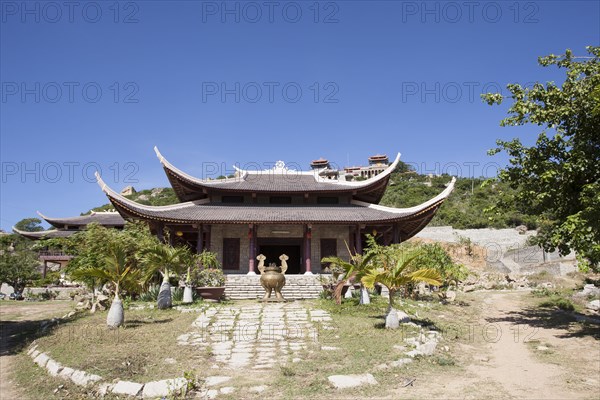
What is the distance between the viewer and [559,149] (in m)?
11.7

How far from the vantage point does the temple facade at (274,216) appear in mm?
20516

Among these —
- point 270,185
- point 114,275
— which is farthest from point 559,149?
point 270,185

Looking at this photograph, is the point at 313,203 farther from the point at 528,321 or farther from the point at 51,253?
the point at 51,253

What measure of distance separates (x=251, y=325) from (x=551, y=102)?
9.85 m

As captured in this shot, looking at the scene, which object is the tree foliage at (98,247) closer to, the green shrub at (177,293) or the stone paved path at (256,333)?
the green shrub at (177,293)

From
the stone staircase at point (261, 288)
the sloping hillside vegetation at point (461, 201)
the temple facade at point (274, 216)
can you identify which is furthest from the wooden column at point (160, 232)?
the sloping hillside vegetation at point (461, 201)

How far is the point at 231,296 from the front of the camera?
1767cm

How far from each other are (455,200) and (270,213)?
50.9 m

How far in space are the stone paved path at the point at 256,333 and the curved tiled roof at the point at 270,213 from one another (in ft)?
24.4

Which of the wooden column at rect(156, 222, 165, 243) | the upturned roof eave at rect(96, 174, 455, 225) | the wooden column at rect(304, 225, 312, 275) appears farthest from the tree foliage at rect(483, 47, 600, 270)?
the wooden column at rect(156, 222, 165, 243)

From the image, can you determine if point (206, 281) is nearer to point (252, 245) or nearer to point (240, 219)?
point (240, 219)

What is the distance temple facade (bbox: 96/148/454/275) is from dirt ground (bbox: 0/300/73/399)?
5477 millimetres

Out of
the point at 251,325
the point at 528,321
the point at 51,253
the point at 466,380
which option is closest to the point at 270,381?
the point at 466,380

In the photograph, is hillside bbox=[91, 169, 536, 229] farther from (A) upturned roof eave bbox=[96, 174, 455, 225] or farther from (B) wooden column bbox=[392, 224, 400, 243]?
(A) upturned roof eave bbox=[96, 174, 455, 225]
